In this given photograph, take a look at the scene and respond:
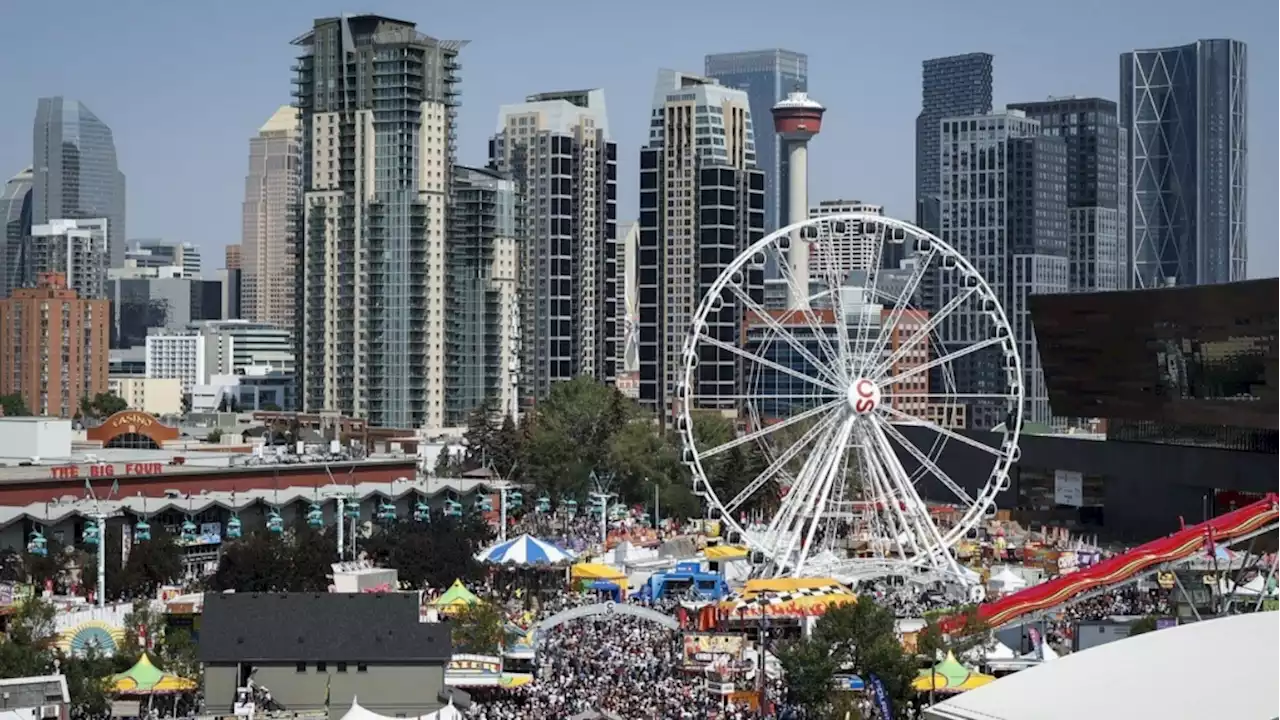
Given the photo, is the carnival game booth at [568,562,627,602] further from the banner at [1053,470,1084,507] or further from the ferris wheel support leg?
the banner at [1053,470,1084,507]

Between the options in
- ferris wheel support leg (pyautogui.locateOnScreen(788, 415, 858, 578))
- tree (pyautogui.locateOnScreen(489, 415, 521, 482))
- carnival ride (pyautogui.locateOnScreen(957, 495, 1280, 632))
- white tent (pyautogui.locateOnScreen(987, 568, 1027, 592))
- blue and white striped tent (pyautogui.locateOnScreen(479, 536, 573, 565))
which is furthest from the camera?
tree (pyautogui.locateOnScreen(489, 415, 521, 482))

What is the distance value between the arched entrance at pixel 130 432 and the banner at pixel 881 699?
101621 mm

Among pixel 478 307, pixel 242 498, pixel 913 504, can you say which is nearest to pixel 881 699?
pixel 913 504

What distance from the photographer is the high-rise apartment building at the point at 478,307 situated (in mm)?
172375

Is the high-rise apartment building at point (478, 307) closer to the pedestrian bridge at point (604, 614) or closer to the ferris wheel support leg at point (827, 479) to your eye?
the ferris wheel support leg at point (827, 479)

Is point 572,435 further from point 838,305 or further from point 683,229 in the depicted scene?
point 683,229

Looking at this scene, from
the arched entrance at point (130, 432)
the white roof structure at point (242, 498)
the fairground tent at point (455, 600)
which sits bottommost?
the fairground tent at point (455, 600)

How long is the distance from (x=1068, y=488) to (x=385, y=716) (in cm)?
6768

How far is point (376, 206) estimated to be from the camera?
6496 inches

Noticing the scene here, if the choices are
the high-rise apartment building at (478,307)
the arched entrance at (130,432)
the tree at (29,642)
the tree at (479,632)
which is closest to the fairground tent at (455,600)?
the tree at (479,632)

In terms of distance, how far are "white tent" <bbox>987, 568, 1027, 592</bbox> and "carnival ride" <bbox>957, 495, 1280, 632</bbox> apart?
12.9 metres

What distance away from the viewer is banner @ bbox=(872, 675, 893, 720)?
53.6 metres

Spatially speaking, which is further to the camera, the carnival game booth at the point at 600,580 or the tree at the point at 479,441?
the tree at the point at 479,441

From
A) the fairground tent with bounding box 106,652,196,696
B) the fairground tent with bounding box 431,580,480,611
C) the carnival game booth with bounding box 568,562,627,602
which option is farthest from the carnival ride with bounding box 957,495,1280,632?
the fairground tent with bounding box 106,652,196,696
